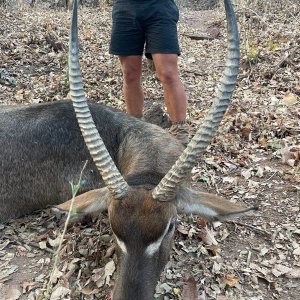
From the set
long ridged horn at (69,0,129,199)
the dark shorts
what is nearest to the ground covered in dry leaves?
long ridged horn at (69,0,129,199)

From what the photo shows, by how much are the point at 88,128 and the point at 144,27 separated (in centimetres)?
302

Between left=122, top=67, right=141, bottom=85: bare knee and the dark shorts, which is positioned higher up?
the dark shorts

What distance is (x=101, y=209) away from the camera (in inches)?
171

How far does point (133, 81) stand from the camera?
274 inches

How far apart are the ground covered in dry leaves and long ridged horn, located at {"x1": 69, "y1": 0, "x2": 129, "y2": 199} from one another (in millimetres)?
1149

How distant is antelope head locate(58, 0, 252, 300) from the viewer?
3.61 metres

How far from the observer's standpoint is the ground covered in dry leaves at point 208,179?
15.3 feet

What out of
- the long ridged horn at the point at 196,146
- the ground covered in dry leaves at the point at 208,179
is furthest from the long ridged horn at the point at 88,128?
the ground covered in dry leaves at the point at 208,179

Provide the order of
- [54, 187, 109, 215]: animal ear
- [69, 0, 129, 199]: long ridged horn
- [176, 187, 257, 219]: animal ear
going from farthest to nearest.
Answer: [54, 187, 109, 215]: animal ear → [176, 187, 257, 219]: animal ear → [69, 0, 129, 199]: long ridged horn

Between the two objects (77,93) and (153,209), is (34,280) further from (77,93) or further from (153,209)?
(77,93)

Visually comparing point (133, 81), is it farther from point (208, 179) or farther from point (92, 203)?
point (92, 203)

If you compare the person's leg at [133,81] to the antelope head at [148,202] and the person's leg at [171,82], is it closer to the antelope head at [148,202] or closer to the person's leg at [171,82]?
the person's leg at [171,82]

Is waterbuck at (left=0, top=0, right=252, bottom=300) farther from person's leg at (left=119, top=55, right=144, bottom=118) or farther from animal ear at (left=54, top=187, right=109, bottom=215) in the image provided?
person's leg at (left=119, top=55, right=144, bottom=118)

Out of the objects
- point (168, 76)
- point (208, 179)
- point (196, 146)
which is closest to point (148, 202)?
point (196, 146)
